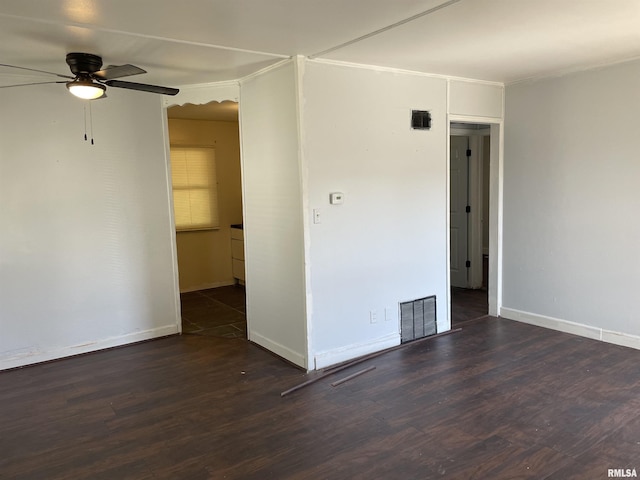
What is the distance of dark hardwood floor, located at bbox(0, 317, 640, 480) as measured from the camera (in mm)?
2484

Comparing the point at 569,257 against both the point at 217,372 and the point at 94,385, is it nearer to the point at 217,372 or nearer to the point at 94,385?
the point at 217,372

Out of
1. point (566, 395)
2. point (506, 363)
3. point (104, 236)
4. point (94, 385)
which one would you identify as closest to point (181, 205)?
point (104, 236)

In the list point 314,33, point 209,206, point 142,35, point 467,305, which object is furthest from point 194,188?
point 314,33

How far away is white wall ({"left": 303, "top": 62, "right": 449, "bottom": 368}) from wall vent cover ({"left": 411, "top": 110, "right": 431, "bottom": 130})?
44 millimetres

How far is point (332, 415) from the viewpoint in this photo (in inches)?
119

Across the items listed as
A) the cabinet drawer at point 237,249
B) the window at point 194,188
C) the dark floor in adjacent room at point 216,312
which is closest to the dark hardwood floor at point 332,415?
the dark floor in adjacent room at point 216,312

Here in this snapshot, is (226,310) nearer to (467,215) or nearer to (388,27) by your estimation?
(467,215)

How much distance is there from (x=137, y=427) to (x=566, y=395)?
2.80 metres

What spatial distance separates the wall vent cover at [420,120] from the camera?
13.7 ft

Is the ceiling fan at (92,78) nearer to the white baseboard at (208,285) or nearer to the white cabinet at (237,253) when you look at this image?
the white cabinet at (237,253)

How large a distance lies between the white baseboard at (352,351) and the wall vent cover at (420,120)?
1.86 m

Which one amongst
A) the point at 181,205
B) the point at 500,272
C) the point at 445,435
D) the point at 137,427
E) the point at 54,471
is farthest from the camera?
the point at 181,205

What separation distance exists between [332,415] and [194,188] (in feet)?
14.2

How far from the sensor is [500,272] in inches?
196
